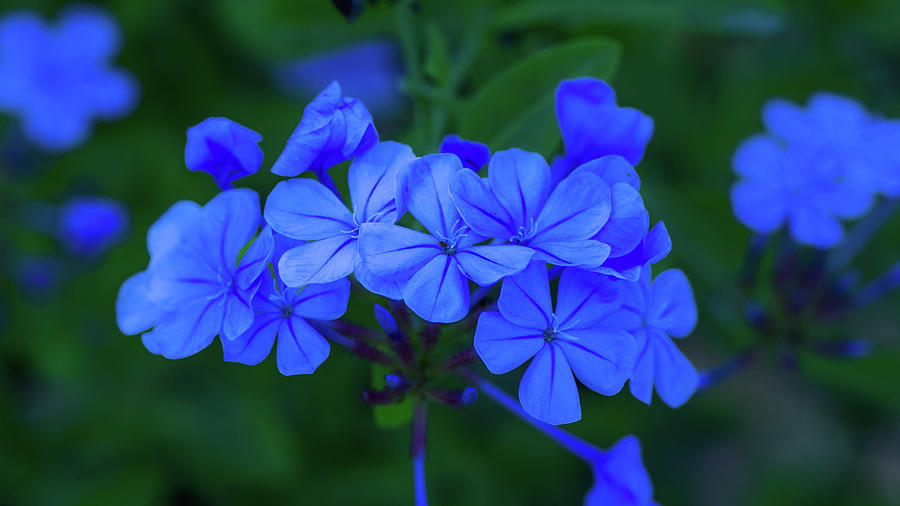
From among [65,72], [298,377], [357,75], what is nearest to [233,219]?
[298,377]

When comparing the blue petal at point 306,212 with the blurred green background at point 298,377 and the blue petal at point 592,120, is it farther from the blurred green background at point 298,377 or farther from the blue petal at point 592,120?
the blurred green background at point 298,377

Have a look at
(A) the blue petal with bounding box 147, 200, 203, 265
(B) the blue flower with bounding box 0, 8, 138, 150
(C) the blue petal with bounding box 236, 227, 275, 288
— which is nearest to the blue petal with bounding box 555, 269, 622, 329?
(C) the blue petal with bounding box 236, 227, 275, 288

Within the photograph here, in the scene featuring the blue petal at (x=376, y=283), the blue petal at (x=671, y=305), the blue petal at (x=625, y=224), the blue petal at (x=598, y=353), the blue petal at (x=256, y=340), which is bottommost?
the blue petal at (x=256, y=340)

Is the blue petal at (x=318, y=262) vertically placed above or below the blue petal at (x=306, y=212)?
below

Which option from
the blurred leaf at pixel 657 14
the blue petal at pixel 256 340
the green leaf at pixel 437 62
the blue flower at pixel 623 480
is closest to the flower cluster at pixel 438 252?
the blue petal at pixel 256 340

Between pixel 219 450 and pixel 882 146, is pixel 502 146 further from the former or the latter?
pixel 219 450

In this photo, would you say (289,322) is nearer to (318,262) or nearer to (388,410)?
(318,262)
